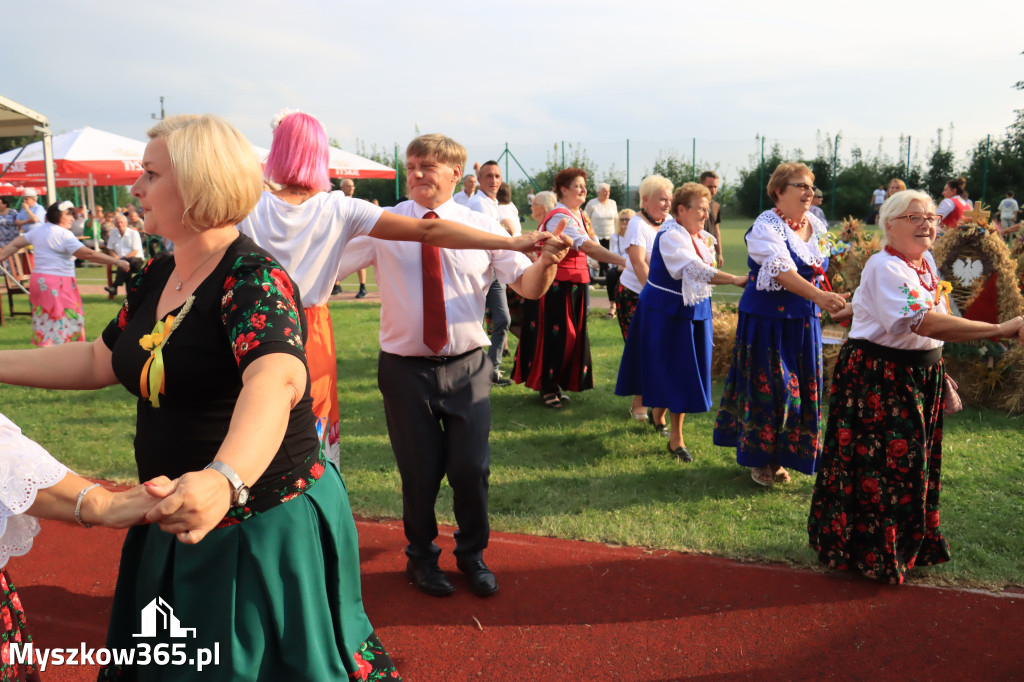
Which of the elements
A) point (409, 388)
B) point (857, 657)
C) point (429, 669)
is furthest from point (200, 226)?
point (857, 657)

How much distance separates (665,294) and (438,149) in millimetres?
2870

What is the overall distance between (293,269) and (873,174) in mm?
30147

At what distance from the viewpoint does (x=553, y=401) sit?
7723 millimetres

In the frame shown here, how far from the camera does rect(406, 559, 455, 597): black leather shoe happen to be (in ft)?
13.2

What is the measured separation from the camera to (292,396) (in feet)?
5.76

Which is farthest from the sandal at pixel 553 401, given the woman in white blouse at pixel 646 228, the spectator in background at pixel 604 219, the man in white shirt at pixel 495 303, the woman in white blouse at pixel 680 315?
the spectator in background at pixel 604 219

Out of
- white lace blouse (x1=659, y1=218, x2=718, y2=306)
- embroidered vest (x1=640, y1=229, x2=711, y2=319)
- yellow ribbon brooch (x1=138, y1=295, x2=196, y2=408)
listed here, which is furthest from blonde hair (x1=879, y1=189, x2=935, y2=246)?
yellow ribbon brooch (x1=138, y1=295, x2=196, y2=408)

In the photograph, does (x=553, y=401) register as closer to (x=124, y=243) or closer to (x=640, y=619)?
(x=640, y=619)

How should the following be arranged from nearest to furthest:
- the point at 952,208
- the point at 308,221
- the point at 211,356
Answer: the point at 211,356 → the point at 308,221 → the point at 952,208

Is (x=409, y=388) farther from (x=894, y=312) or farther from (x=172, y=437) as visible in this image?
(x=894, y=312)

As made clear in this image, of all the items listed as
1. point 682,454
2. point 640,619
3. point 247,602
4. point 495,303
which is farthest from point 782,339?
point 247,602

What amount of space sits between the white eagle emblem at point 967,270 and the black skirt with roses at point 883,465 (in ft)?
13.6

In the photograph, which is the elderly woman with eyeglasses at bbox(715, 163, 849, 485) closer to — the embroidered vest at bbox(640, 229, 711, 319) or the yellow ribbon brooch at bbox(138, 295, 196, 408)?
the embroidered vest at bbox(640, 229, 711, 319)

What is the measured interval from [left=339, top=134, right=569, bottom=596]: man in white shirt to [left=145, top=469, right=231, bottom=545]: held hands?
2.27 m
